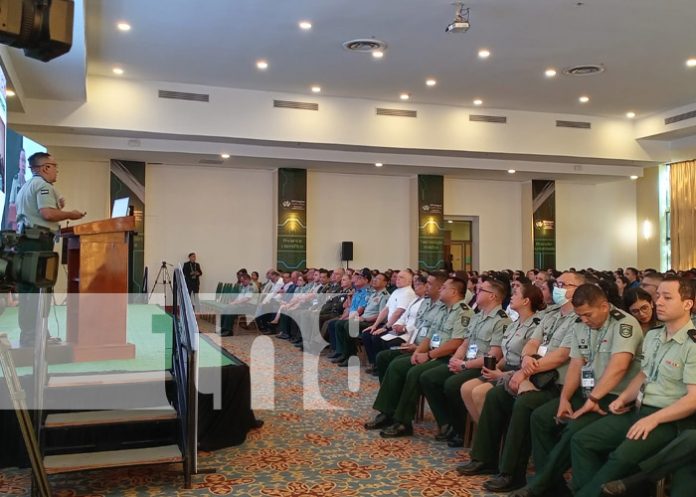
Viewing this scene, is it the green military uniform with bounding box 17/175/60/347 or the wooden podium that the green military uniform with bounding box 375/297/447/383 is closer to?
the wooden podium

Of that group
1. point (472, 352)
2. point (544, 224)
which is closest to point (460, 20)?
point (472, 352)

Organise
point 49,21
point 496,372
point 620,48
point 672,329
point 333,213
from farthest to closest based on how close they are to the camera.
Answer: point 333,213, point 620,48, point 496,372, point 672,329, point 49,21

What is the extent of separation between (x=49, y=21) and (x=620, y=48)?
9031mm

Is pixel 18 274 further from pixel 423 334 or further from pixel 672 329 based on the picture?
pixel 423 334

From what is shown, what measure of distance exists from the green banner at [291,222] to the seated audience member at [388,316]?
6777mm

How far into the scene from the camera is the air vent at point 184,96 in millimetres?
10766

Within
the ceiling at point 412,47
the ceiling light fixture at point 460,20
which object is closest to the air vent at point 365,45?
the ceiling at point 412,47

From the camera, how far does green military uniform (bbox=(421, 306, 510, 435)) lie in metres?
3.97

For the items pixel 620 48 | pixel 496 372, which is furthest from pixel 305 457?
pixel 620 48

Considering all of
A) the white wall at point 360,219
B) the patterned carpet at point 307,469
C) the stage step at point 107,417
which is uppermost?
the white wall at point 360,219

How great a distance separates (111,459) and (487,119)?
10991 mm

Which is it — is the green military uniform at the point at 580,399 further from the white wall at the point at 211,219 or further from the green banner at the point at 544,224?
the green banner at the point at 544,224

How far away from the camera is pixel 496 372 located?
3686 millimetres

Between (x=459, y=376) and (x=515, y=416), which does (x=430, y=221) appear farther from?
(x=515, y=416)
